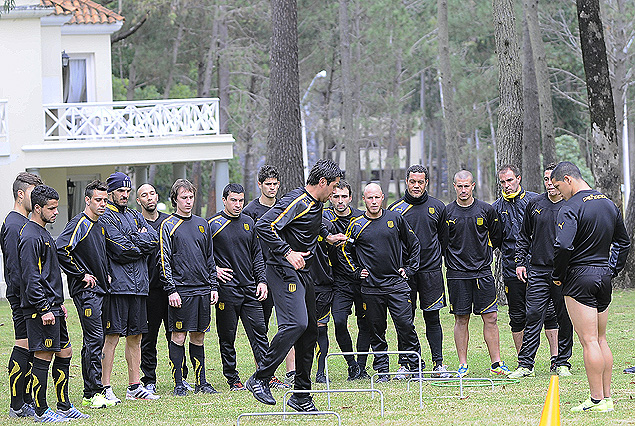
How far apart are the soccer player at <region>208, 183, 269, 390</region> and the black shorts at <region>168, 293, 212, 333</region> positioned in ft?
0.93

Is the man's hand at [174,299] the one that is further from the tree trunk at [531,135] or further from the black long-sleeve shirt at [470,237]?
the tree trunk at [531,135]

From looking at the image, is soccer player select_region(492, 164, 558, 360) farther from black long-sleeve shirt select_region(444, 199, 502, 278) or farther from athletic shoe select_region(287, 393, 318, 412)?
athletic shoe select_region(287, 393, 318, 412)

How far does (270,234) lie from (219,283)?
77.7 inches

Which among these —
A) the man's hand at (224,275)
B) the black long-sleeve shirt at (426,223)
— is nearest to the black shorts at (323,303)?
the man's hand at (224,275)

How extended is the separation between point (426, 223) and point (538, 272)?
133 centimetres

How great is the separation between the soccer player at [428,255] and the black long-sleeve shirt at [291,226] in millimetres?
2227

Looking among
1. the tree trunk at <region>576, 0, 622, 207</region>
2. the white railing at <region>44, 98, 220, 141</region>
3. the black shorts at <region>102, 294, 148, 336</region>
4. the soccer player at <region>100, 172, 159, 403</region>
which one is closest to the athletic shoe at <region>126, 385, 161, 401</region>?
the soccer player at <region>100, 172, 159, 403</region>

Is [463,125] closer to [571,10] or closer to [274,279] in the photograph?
[571,10]

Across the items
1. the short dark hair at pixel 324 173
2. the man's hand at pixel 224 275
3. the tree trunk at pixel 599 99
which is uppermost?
the tree trunk at pixel 599 99

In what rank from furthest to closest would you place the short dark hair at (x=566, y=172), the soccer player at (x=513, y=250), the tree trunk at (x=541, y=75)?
the tree trunk at (x=541, y=75) < the soccer player at (x=513, y=250) < the short dark hair at (x=566, y=172)

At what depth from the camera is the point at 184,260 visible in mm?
9492

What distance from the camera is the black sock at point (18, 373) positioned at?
832 centimetres

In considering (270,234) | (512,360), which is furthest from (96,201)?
(512,360)

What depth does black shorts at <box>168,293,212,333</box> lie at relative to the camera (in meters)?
9.48
